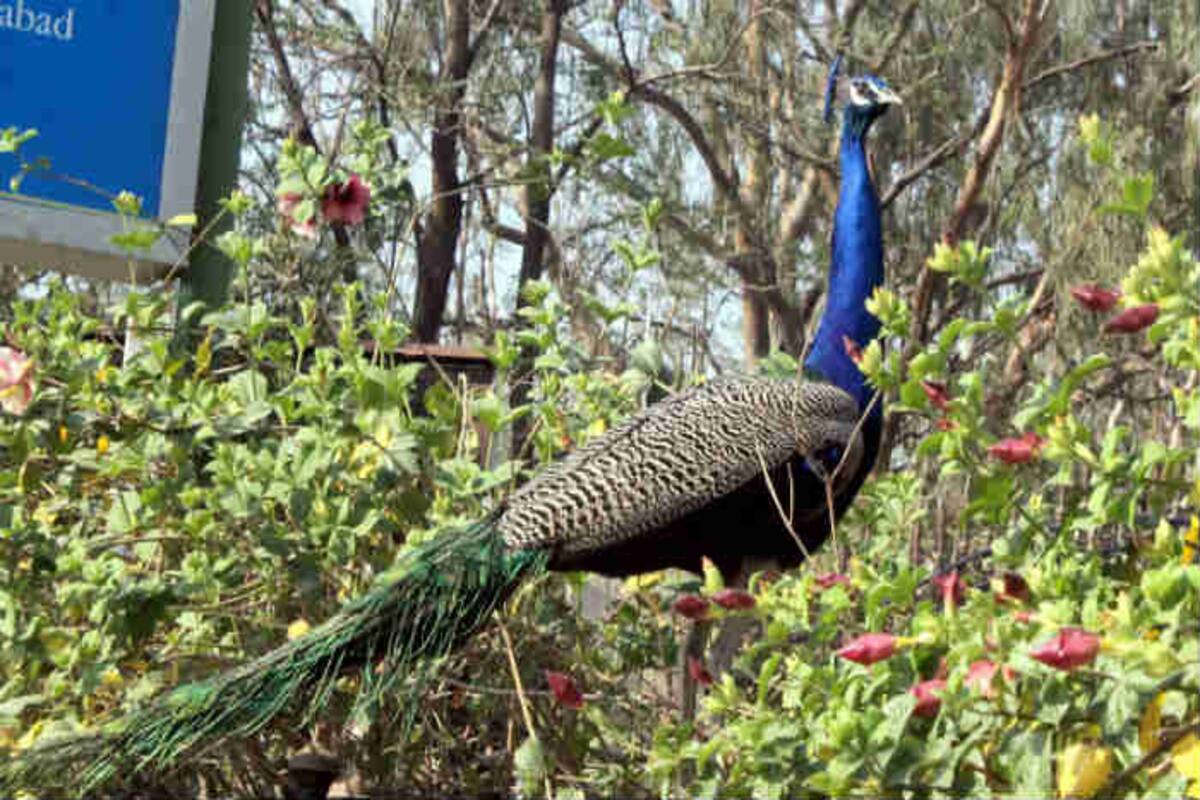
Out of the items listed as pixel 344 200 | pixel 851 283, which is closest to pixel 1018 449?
pixel 344 200

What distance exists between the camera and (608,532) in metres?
2.69

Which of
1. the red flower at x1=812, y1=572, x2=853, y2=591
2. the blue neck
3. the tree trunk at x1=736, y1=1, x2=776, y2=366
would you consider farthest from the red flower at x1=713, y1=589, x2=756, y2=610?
the tree trunk at x1=736, y1=1, x2=776, y2=366

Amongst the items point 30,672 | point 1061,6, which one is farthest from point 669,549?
point 1061,6

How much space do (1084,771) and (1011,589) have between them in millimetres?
249

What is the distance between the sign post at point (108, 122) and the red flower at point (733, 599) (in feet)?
5.79

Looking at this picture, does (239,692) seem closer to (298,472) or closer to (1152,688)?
(298,472)

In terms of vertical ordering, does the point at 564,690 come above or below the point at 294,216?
below

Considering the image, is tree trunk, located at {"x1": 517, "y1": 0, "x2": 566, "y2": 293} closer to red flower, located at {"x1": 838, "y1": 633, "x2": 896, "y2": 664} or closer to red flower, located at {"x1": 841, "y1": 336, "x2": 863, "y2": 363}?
red flower, located at {"x1": 841, "y1": 336, "x2": 863, "y2": 363}

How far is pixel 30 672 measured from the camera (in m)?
2.52

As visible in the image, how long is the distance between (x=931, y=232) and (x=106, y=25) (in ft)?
21.3

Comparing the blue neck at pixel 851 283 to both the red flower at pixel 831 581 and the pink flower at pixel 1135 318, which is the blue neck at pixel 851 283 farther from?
the pink flower at pixel 1135 318

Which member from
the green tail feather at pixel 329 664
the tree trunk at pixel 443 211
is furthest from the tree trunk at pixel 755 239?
the green tail feather at pixel 329 664

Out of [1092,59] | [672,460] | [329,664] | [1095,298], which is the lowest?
[329,664]

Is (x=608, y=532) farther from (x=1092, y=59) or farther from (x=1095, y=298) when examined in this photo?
(x=1092, y=59)
